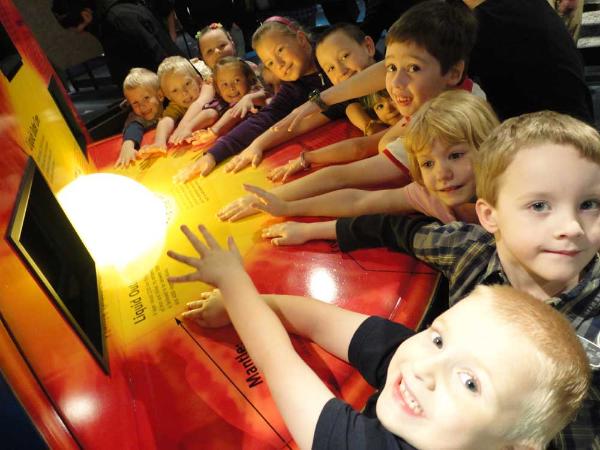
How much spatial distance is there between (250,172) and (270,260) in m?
0.50

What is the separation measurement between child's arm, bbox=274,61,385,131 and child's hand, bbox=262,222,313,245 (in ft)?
1.47

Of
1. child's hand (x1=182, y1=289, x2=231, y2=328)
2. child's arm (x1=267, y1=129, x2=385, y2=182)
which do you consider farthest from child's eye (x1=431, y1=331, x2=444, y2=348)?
child's arm (x1=267, y1=129, x2=385, y2=182)

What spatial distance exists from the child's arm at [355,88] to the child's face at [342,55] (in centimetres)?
10

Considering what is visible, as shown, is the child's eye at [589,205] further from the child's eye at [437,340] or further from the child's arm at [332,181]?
the child's arm at [332,181]

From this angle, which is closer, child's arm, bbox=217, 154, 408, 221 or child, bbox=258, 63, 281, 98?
child's arm, bbox=217, 154, 408, 221

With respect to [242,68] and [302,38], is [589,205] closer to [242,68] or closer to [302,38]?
[302,38]

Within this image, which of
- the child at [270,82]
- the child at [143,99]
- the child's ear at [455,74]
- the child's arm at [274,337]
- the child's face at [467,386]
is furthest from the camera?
the child at [143,99]

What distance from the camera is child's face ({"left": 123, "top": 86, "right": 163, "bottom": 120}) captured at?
206 centimetres

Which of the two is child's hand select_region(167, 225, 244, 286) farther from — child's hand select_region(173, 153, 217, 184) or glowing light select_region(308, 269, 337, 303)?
child's hand select_region(173, 153, 217, 184)

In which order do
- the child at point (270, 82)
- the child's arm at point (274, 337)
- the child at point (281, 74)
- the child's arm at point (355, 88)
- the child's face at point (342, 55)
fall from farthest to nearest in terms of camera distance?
the child at point (270, 82) → the child at point (281, 74) → the child's face at point (342, 55) → the child's arm at point (355, 88) → the child's arm at point (274, 337)

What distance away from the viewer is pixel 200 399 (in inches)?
31.2

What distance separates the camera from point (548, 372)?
1.75 feet

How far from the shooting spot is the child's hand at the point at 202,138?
177cm

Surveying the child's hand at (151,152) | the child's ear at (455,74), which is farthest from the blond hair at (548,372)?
the child's hand at (151,152)
